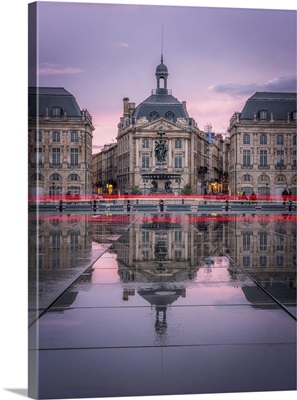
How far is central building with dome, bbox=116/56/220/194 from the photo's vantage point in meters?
92.7

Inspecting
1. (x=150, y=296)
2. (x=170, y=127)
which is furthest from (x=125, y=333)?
(x=170, y=127)

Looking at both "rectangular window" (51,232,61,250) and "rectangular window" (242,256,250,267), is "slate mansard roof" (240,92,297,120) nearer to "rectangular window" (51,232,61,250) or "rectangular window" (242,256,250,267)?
"rectangular window" (51,232,61,250)

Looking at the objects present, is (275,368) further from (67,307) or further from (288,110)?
(288,110)

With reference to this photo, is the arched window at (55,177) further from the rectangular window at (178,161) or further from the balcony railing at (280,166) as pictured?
the balcony railing at (280,166)

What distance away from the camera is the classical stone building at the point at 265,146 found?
8200 centimetres

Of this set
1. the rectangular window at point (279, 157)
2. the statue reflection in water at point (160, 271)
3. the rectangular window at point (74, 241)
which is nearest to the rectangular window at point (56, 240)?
the rectangular window at point (74, 241)

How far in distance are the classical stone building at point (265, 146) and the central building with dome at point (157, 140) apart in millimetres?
9585

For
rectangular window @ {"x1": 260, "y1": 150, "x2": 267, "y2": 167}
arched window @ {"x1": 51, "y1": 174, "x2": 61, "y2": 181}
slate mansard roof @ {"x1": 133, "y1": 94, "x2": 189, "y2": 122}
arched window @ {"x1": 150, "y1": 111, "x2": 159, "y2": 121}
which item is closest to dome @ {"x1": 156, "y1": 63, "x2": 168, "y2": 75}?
slate mansard roof @ {"x1": 133, "y1": 94, "x2": 189, "y2": 122}

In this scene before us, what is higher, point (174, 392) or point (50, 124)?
point (50, 124)

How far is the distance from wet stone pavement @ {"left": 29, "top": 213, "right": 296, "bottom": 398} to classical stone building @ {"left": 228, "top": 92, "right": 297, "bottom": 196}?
7272cm

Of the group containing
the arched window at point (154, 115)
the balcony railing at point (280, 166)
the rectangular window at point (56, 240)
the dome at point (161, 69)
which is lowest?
the rectangular window at point (56, 240)

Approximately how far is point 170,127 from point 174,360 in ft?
303
